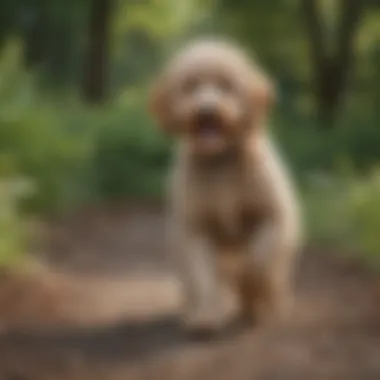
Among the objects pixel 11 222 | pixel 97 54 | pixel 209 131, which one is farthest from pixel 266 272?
pixel 97 54

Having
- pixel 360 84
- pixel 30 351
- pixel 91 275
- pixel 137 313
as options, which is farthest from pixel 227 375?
pixel 360 84

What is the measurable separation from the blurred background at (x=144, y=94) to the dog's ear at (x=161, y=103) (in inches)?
23.4

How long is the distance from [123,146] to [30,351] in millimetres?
1500

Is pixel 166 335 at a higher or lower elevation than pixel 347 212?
lower

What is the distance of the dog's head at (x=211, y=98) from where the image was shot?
1.45 meters

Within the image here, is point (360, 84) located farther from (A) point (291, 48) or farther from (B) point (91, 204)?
(B) point (91, 204)

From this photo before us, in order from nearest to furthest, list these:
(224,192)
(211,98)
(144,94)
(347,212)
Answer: (211,98)
(224,192)
(347,212)
(144,94)

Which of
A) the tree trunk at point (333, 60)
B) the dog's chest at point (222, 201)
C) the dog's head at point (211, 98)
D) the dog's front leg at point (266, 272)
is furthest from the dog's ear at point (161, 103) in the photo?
the tree trunk at point (333, 60)

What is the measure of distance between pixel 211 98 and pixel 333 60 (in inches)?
67.9

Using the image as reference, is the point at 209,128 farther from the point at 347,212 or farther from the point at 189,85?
the point at 347,212

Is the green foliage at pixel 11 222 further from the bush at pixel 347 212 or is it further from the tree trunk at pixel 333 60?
the tree trunk at pixel 333 60

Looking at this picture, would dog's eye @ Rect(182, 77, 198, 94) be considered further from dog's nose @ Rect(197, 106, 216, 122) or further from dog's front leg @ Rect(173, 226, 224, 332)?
dog's front leg @ Rect(173, 226, 224, 332)

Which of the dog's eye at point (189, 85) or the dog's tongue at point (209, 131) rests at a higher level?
the dog's eye at point (189, 85)

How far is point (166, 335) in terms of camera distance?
5.00ft
